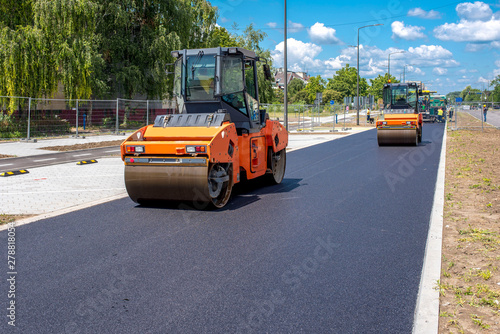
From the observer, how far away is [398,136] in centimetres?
2028

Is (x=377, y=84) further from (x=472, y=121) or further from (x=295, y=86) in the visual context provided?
(x=472, y=121)

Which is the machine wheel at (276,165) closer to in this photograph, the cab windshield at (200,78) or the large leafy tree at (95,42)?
the cab windshield at (200,78)

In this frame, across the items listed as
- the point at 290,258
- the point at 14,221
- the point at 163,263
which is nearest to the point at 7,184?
the point at 14,221

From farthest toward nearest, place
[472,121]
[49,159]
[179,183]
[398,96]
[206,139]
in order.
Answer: [472,121]
[398,96]
[49,159]
[206,139]
[179,183]

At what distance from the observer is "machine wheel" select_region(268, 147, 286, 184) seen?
10552mm

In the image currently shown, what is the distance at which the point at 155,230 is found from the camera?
688 centimetres

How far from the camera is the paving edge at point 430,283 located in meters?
3.87

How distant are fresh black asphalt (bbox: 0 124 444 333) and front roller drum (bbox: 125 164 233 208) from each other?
0.27 m

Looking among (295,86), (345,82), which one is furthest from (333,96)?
(295,86)

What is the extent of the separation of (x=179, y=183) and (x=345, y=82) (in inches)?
3874

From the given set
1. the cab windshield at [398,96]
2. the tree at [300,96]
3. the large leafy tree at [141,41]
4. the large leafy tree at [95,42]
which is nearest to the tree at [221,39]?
the large leafy tree at [95,42]

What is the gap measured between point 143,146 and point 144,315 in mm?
4237

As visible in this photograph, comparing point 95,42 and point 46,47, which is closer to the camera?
point 46,47

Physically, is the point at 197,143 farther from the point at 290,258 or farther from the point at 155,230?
the point at 290,258
